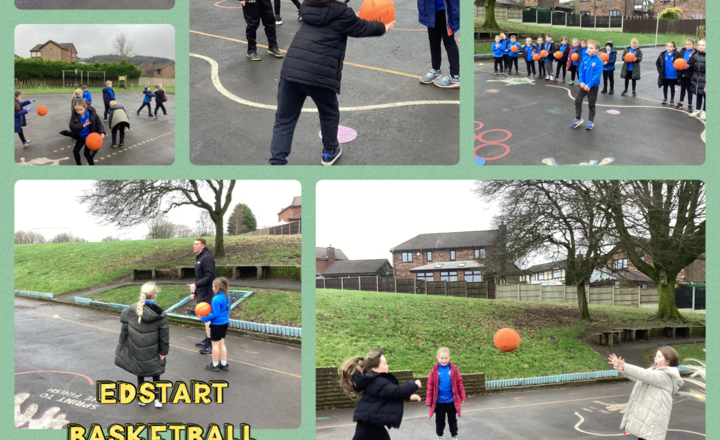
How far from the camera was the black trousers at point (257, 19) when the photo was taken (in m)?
7.45

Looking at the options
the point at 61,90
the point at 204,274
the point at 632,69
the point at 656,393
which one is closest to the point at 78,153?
the point at 204,274

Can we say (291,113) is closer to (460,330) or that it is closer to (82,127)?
(82,127)

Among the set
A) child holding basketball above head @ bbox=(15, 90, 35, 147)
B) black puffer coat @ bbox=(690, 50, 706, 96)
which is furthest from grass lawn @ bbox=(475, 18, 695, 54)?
child holding basketball above head @ bbox=(15, 90, 35, 147)

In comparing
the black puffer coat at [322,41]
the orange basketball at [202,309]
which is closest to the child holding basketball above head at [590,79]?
the black puffer coat at [322,41]

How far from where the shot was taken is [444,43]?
6.52 meters

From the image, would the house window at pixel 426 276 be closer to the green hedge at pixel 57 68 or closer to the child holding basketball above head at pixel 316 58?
the child holding basketball above head at pixel 316 58

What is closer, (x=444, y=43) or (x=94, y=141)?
(x=94, y=141)

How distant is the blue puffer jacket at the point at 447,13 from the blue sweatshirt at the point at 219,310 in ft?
14.9

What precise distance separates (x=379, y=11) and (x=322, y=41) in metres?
0.74

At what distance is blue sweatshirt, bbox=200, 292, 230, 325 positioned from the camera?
19.8 ft

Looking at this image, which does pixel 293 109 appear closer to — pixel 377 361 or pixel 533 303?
pixel 377 361

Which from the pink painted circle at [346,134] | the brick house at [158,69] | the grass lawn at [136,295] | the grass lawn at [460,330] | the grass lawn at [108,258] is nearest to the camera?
the pink painted circle at [346,134]

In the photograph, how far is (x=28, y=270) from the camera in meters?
12.4

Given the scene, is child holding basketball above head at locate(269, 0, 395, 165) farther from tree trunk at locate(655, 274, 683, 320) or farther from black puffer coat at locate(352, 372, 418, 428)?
tree trunk at locate(655, 274, 683, 320)
